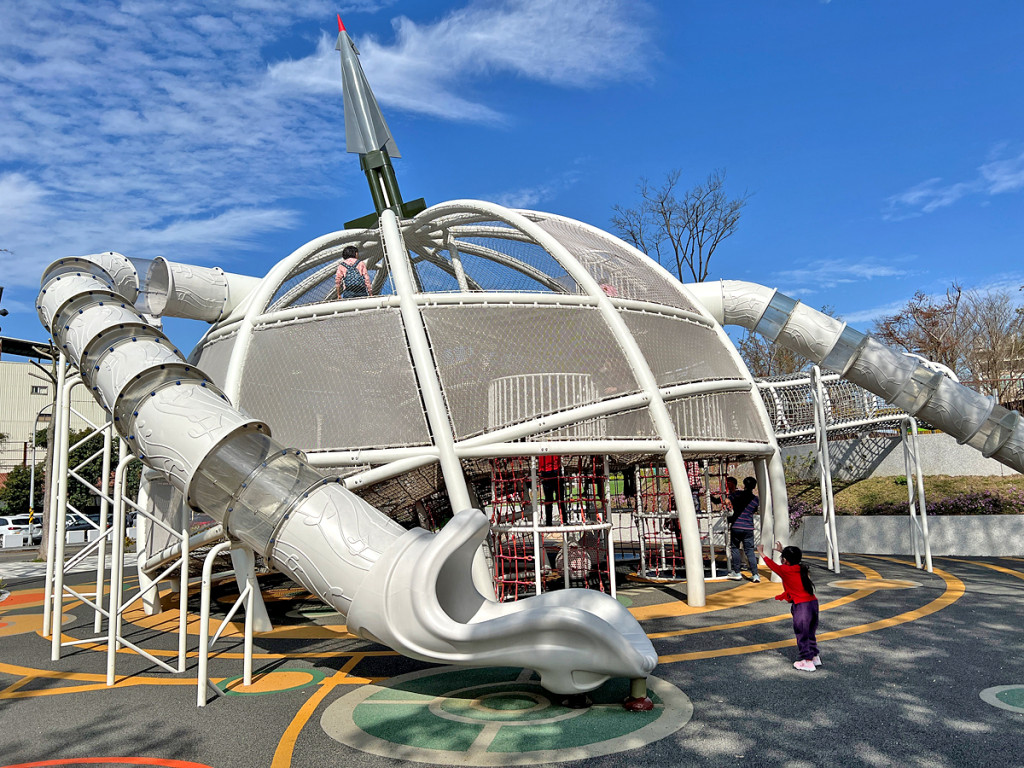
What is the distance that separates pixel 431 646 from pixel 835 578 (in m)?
9.77

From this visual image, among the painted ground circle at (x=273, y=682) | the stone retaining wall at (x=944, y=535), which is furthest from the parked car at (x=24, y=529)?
the stone retaining wall at (x=944, y=535)

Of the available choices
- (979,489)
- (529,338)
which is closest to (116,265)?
(529,338)

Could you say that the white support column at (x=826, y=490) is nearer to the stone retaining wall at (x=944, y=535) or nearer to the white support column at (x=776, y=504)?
the white support column at (x=776, y=504)

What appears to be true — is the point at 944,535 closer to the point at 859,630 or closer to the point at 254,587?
the point at 859,630

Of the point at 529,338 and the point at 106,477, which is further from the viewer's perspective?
the point at 529,338

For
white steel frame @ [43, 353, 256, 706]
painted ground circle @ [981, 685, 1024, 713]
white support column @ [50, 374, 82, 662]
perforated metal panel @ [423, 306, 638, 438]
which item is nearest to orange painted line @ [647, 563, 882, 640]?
painted ground circle @ [981, 685, 1024, 713]

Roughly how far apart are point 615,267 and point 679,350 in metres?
1.87

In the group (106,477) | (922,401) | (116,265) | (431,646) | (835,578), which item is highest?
(116,265)

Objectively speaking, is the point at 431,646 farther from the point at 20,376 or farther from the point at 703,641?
the point at 20,376

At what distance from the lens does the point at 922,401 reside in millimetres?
13023

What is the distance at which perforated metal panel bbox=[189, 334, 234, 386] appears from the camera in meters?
10.8

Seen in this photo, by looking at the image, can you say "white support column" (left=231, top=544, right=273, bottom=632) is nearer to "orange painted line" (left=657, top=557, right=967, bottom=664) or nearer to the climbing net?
the climbing net

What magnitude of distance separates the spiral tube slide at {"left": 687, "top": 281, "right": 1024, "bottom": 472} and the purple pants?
7.64 metres

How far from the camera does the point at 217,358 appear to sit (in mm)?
11273
